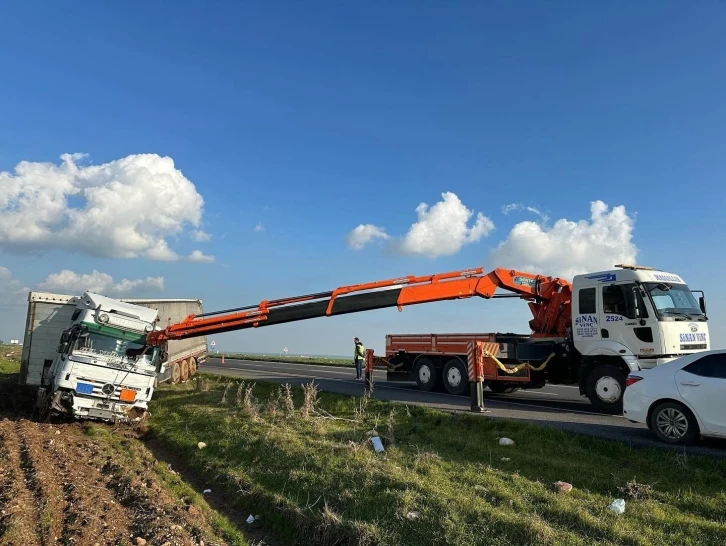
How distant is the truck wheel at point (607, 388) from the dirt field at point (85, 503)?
355 inches

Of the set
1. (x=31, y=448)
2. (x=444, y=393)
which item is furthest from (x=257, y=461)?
(x=444, y=393)

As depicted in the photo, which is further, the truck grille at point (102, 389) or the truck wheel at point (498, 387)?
the truck wheel at point (498, 387)

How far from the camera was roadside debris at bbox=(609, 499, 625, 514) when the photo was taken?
573 centimetres

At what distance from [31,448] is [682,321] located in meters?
13.1

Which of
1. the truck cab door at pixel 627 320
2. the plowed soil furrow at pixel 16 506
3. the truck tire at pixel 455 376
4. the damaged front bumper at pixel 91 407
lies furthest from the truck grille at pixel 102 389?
Answer: the truck cab door at pixel 627 320

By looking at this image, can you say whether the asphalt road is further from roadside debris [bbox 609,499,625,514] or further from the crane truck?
roadside debris [bbox 609,499,625,514]

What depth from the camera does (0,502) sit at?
255 inches

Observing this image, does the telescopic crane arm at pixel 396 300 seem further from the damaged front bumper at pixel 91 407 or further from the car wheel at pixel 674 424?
the car wheel at pixel 674 424

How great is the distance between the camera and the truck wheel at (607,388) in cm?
1177

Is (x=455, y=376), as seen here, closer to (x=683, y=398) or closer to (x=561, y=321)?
(x=561, y=321)

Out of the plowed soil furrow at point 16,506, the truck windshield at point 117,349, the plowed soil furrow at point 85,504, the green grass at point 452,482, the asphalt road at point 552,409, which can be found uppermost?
the truck windshield at point 117,349

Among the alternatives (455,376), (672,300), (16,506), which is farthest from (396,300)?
(16,506)

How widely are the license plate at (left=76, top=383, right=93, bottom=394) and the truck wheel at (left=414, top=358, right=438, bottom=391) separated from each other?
9.58 metres

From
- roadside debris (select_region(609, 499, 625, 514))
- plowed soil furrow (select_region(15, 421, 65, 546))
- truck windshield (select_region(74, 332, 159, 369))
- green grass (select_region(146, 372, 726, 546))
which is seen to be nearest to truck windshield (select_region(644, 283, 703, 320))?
green grass (select_region(146, 372, 726, 546))
